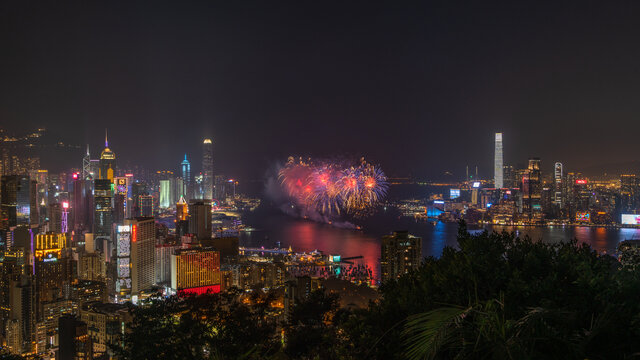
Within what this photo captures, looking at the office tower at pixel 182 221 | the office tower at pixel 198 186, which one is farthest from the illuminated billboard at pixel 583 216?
the office tower at pixel 198 186

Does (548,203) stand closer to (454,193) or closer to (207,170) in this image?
(454,193)

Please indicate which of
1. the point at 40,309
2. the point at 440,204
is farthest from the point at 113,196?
the point at 440,204

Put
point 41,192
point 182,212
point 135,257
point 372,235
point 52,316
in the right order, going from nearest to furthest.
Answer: point 52,316, point 135,257, point 372,235, point 41,192, point 182,212

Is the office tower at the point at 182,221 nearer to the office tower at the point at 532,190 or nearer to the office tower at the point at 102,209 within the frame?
the office tower at the point at 102,209

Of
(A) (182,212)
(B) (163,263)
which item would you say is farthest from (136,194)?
(B) (163,263)

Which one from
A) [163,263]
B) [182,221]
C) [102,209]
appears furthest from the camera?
[102,209]

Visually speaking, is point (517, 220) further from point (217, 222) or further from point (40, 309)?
point (40, 309)

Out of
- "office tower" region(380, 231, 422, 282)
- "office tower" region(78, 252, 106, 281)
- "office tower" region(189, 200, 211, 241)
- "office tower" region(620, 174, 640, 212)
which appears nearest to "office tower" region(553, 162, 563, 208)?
"office tower" region(620, 174, 640, 212)
